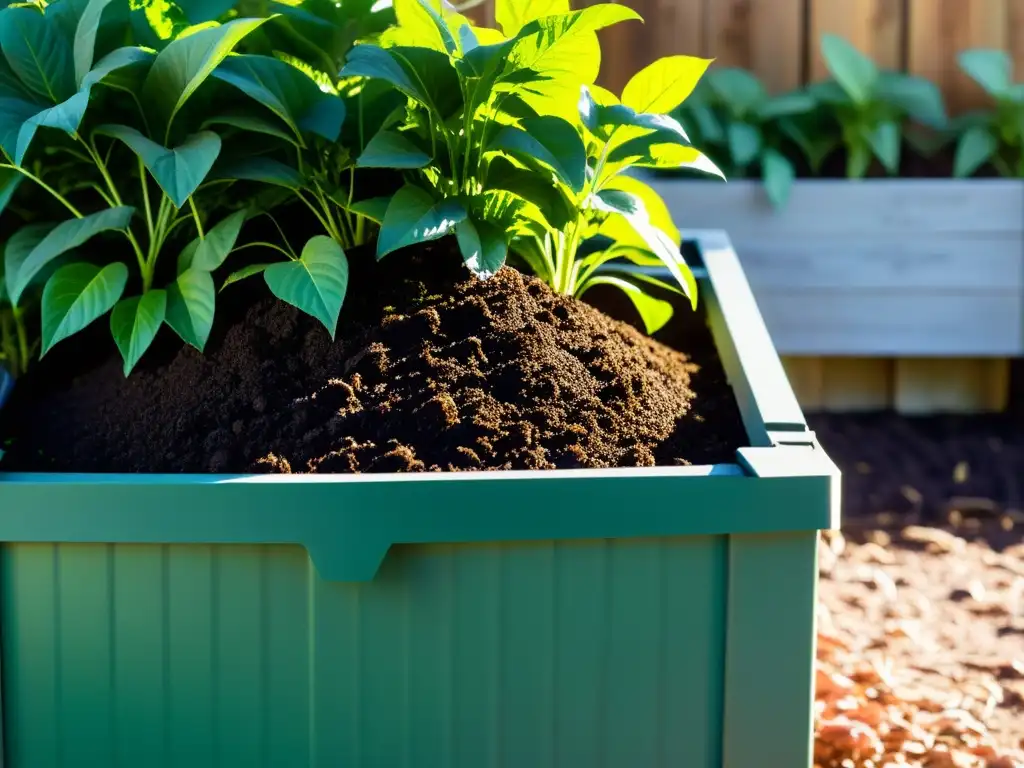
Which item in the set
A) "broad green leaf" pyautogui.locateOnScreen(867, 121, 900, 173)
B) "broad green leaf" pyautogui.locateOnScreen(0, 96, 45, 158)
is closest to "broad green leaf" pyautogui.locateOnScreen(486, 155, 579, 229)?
"broad green leaf" pyautogui.locateOnScreen(0, 96, 45, 158)

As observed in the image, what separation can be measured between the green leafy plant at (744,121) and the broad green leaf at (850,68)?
107 millimetres

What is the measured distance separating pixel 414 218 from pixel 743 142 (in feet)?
6.03

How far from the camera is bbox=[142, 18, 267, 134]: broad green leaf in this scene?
134 centimetres

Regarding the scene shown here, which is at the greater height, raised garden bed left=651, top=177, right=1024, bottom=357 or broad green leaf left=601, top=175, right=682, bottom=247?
broad green leaf left=601, top=175, right=682, bottom=247

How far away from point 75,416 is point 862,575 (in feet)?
5.75

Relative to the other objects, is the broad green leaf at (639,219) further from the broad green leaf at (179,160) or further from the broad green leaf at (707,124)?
the broad green leaf at (707,124)

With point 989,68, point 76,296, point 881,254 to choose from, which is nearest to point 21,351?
point 76,296

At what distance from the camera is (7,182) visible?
1528 mm

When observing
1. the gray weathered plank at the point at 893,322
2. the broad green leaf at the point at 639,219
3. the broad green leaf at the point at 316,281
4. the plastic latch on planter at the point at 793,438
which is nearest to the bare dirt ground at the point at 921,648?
the gray weathered plank at the point at 893,322

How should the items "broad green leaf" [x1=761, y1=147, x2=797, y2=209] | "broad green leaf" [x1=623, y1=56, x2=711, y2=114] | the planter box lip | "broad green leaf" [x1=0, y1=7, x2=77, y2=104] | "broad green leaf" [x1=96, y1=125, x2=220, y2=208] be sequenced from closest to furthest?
1. the planter box lip
2. "broad green leaf" [x1=96, y1=125, x2=220, y2=208]
3. "broad green leaf" [x1=0, y1=7, x2=77, y2=104]
4. "broad green leaf" [x1=623, y1=56, x2=711, y2=114]
5. "broad green leaf" [x1=761, y1=147, x2=797, y2=209]

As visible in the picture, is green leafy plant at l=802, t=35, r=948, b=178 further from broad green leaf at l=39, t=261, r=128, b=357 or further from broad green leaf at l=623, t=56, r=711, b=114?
broad green leaf at l=39, t=261, r=128, b=357

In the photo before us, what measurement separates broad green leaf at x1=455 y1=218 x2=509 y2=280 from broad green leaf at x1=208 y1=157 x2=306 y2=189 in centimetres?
22

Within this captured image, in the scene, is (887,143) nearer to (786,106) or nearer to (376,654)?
(786,106)

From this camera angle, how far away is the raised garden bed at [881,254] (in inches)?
121
